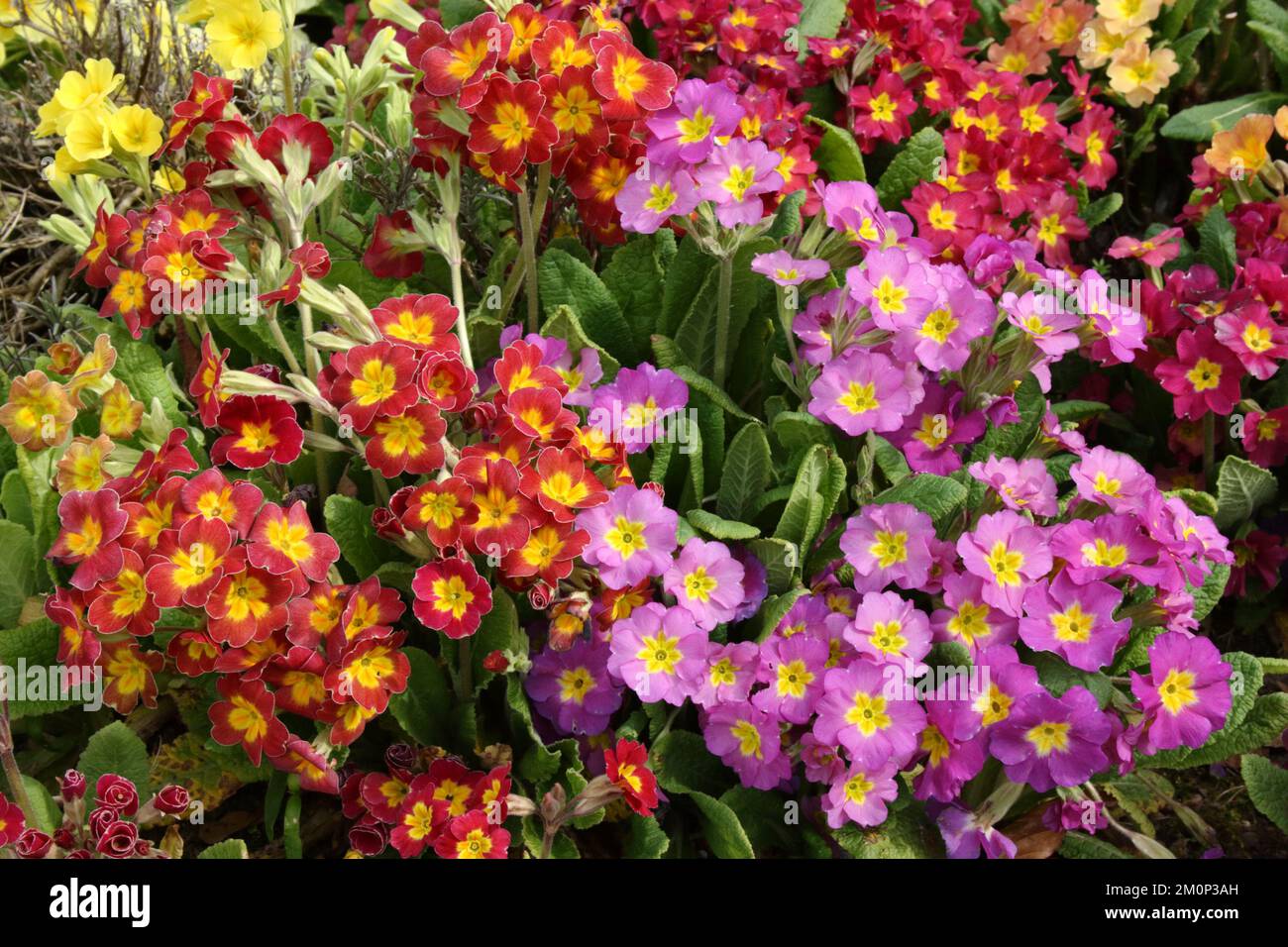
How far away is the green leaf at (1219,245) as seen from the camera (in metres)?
2.88

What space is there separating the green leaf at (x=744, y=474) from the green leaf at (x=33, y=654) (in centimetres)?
119

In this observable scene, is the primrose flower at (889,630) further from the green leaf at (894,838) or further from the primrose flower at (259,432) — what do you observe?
the primrose flower at (259,432)

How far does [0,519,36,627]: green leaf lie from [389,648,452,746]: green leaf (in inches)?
29.8

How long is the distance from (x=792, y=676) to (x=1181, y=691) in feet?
2.03

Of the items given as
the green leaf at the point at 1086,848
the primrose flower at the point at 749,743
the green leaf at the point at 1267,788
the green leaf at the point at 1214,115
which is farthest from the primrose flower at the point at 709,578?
the green leaf at the point at 1214,115

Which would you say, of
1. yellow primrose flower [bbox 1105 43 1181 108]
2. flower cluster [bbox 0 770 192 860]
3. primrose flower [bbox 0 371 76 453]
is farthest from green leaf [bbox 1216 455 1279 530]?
primrose flower [bbox 0 371 76 453]

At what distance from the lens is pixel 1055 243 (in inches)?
119

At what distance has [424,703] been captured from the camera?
7.38 ft

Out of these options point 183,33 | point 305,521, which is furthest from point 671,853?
point 183,33

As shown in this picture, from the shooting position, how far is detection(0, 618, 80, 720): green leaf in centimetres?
223

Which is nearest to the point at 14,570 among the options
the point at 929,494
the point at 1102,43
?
the point at 929,494

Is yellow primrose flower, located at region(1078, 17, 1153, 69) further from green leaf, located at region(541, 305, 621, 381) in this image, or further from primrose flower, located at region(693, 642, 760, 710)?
primrose flower, located at region(693, 642, 760, 710)

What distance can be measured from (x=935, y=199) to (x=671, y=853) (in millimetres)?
1485
